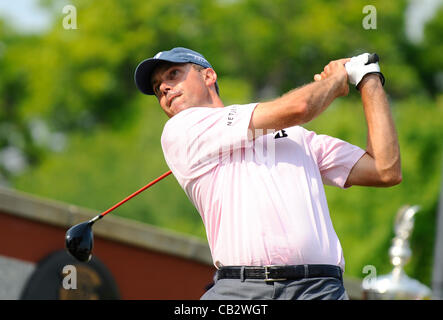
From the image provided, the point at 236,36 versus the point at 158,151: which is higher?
the point at 236,36

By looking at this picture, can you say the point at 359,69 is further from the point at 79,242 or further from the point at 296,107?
the point at 79,242

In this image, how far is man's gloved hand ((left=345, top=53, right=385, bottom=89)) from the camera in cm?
350

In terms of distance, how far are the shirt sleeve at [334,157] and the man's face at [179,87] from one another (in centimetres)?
58

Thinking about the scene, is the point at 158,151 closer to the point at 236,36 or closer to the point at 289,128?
the point at 236,36

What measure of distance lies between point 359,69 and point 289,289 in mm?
1014

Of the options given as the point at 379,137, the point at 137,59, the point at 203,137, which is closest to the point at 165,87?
the point at 203,137

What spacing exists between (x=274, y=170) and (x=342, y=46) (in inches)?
1087

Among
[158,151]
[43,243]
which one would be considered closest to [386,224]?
[158,151]

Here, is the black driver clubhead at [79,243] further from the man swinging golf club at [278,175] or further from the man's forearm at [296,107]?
the man's forearm at [296,107]

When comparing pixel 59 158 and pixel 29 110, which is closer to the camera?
pixel 59 158

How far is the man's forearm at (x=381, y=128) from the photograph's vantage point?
136 inches

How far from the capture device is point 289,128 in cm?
371

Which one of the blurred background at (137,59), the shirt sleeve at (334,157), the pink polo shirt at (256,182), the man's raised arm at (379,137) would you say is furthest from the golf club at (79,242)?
the blurred background at (137,59)

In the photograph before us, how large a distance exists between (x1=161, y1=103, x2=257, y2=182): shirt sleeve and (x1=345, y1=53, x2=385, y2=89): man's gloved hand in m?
0.47
